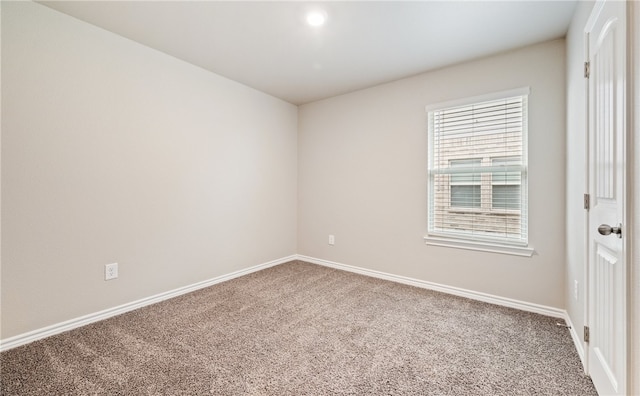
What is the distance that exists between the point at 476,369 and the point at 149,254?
2.81 meters

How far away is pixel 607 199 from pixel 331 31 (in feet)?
7.07

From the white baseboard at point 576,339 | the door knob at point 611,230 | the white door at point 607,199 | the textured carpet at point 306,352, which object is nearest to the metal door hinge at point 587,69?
the white door at point 607,199

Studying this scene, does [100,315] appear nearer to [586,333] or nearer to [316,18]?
[316,18]

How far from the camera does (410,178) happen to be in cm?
321

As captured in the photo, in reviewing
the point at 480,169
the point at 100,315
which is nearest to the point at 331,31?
the point at 480,169

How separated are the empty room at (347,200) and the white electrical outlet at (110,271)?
27 mm

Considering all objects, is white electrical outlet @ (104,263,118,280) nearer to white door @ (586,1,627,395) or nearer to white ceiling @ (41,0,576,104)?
white ceiling @ (41,0,576,104)

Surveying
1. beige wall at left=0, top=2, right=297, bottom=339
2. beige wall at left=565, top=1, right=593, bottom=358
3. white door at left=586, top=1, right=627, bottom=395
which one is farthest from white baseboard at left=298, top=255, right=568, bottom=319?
beige wall at left=0, top=2, right=297, bottom=339

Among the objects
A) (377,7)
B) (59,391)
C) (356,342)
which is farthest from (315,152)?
(59,391)

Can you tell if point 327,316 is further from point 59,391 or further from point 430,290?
point 59,391

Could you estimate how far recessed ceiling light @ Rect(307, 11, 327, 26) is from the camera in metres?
2.09

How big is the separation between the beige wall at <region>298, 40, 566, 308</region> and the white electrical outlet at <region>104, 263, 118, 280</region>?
2.41 metres

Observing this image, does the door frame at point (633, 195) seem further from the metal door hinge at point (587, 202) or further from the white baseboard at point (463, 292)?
the white baseboard at point (463, 292)

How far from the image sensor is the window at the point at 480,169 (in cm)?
261
